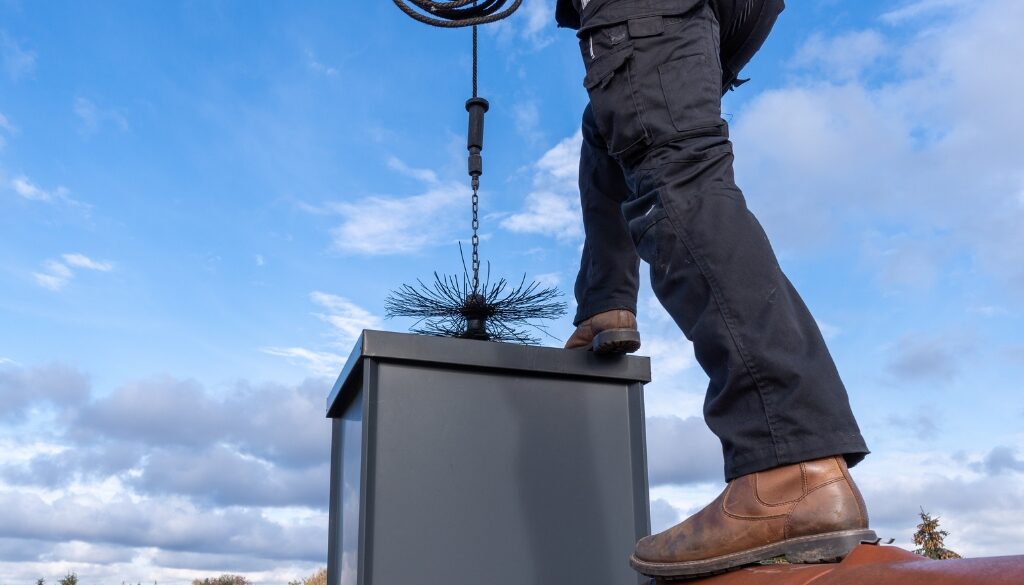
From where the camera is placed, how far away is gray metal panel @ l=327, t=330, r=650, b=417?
170 centimetres

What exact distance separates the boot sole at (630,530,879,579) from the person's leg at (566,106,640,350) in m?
0.71

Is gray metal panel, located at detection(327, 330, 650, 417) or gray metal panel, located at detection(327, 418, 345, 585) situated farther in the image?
gray metal panel, located at detection(327, 418, 345, 585)

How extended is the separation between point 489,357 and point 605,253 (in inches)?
11.9

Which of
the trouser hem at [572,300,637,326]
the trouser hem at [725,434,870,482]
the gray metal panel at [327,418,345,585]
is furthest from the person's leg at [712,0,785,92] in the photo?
the gray metal panel at [327,418,345,585]

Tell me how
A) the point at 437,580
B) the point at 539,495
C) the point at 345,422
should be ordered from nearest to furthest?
the point at 437,580 → the point at 539,495 → the point at 345,422

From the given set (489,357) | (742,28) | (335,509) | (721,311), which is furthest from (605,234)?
(335,509)

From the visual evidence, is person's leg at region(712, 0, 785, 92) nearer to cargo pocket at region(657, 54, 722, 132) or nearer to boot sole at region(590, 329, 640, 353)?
cargo pocket at region(657, 54, 722, 132)

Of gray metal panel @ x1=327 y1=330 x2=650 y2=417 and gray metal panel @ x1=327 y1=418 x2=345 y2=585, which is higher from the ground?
gray metal panel @ x1=327 y1=330 x2=650 y2=417

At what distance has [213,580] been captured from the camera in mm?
4129

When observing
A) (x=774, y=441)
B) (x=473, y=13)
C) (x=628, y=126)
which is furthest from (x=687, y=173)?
(x=473, y=13)

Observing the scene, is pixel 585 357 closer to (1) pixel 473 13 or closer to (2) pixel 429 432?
(2) pixel 429 432

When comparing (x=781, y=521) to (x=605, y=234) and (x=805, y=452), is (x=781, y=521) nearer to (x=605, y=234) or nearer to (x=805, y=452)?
(x=805, y=452)

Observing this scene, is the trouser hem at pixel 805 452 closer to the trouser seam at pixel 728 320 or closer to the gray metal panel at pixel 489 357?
the trouser seam at pixel 728 320

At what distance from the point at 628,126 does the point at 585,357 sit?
698 mm
